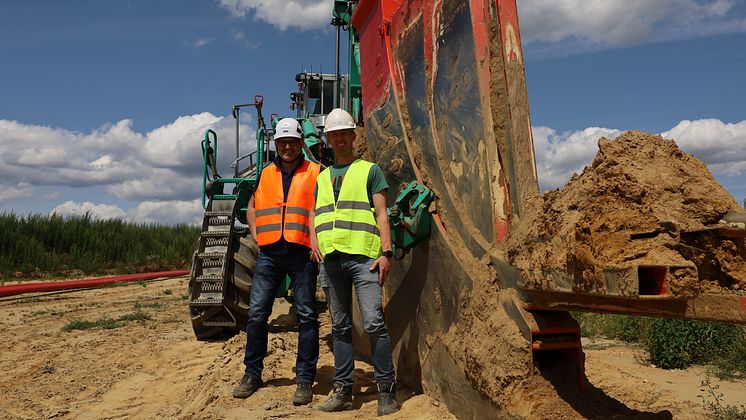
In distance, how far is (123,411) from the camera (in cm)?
464

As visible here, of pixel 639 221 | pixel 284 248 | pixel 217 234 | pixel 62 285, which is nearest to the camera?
pixel 639 221

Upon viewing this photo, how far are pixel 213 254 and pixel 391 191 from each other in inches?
106

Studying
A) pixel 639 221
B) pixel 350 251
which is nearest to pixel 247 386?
pixel 350 251

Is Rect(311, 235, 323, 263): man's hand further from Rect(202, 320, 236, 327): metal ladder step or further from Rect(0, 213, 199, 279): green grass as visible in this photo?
Rect(0, 213, 199, 279): green grass

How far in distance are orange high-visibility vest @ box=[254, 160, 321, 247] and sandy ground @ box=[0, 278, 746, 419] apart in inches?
44.2

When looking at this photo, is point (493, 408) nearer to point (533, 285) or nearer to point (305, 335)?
point (533, 285)

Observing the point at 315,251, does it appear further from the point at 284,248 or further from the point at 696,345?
the point at 696,345

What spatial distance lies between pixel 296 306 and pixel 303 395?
63 centimetres

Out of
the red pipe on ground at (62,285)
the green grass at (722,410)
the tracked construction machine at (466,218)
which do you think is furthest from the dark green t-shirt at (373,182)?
the red pipe on ground at (62,285)

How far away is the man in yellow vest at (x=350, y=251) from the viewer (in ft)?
13.2

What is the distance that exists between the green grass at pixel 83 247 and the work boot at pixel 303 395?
1362 centimetres

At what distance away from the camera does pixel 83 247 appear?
17672 mm

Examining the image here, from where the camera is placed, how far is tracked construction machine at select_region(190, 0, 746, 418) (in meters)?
2.69

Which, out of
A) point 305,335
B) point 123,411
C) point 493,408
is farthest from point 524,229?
point 123,411
